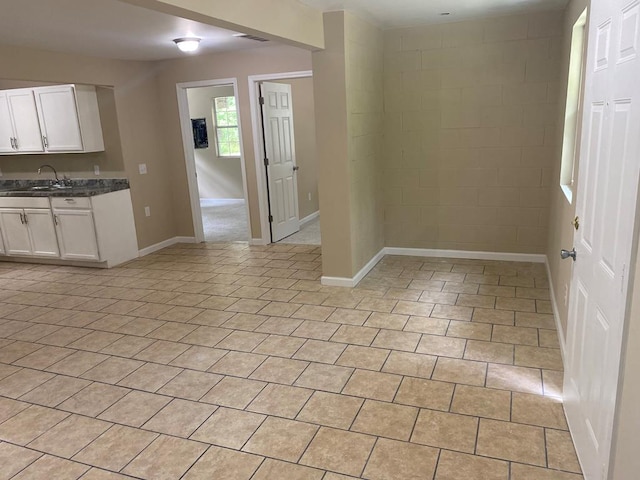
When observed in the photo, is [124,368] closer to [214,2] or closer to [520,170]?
[214,2]

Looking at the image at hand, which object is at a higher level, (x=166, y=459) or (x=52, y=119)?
(x=52, y=119)

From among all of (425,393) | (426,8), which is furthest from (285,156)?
(425,393)

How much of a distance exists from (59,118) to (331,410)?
4.88m

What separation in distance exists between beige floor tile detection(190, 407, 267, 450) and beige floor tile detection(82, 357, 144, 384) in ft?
2.81

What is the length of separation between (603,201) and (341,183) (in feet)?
8.78

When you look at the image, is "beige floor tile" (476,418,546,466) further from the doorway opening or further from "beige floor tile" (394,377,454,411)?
the doorway opening

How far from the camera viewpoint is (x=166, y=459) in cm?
227

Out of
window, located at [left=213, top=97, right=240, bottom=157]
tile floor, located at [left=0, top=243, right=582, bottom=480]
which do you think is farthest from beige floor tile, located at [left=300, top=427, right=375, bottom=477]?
window, located at [left=213, top=97, right=240, bottom=157]

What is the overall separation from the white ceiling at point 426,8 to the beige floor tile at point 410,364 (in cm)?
269

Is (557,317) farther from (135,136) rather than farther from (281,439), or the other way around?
(135,136)

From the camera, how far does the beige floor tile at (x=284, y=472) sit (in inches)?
83.0

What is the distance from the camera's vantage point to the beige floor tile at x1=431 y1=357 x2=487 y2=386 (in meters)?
2.81

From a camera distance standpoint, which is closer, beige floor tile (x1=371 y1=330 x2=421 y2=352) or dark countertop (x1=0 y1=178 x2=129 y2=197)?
beige floor tile (x1=371 y1=330 x2=421 y2=352)

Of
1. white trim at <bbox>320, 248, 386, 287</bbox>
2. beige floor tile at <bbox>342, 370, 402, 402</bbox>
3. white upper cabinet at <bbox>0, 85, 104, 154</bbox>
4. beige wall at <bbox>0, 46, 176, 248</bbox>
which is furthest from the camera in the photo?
white upper cabinet at <bbox>0, 85, 104, 154</bbox>
